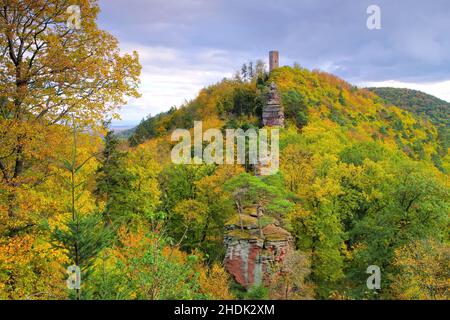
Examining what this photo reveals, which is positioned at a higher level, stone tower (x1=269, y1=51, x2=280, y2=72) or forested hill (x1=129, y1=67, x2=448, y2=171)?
stone tower (x1=269, y1=51, x2=280, y2=72)

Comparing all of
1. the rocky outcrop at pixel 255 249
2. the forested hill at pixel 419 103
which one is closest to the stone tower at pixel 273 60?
the rocky outcrop at pixel 255 249

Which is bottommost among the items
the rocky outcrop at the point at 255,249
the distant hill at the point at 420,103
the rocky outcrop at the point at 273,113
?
the rocky outcrop at the point at 255,249

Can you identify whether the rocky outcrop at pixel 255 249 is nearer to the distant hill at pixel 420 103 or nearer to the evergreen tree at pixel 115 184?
the evergreen tree at pixel 115 184

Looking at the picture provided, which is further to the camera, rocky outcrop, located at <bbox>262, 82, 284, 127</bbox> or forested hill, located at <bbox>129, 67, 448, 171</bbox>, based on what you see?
forested hill, located at <bbox>129, 67, 448, 171</bbox>

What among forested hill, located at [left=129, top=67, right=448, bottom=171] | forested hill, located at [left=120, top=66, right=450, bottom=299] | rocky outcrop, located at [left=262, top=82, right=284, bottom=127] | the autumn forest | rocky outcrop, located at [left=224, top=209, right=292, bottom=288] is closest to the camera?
the autumn forest

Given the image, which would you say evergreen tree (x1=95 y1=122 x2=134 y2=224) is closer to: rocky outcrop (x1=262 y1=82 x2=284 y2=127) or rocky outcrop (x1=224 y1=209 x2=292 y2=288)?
rocky outcrop (x1=224 y1=209 x2=292 y2=288)

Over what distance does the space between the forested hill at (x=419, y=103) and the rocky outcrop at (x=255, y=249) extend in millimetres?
89699

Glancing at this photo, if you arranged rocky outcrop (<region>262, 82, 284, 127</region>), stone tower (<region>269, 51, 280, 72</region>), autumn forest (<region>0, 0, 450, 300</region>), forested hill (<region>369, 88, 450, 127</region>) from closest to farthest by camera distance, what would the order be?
autumn forest (<region>0, 0, 450, 300</region>) → rocky outcrop (<region>262, 82, 284, 127</region>) → stone tower (<region>269, 51, 280, 72</region>) → forested hill (<region>369, 88, 450, 127</region>)

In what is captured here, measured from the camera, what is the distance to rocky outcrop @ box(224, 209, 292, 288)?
74.4ft

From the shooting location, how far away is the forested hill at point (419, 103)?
351ft

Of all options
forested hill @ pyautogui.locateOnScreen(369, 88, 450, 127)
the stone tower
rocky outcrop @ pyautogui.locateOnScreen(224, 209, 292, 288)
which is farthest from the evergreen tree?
forested hill @ pyautogui.locateOnScreen(369, 88, 450, 127)

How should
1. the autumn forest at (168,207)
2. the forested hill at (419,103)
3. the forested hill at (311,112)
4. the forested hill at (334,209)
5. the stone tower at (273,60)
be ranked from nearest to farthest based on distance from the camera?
1. the autumn forest at (168,207)
2. the forested hill at (334,209)
3. the forested hill at (311,112)
4. the stone tower at (273,60)
5. the forested hill at (419,103)

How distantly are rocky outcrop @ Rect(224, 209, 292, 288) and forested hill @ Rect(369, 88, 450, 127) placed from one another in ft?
294
